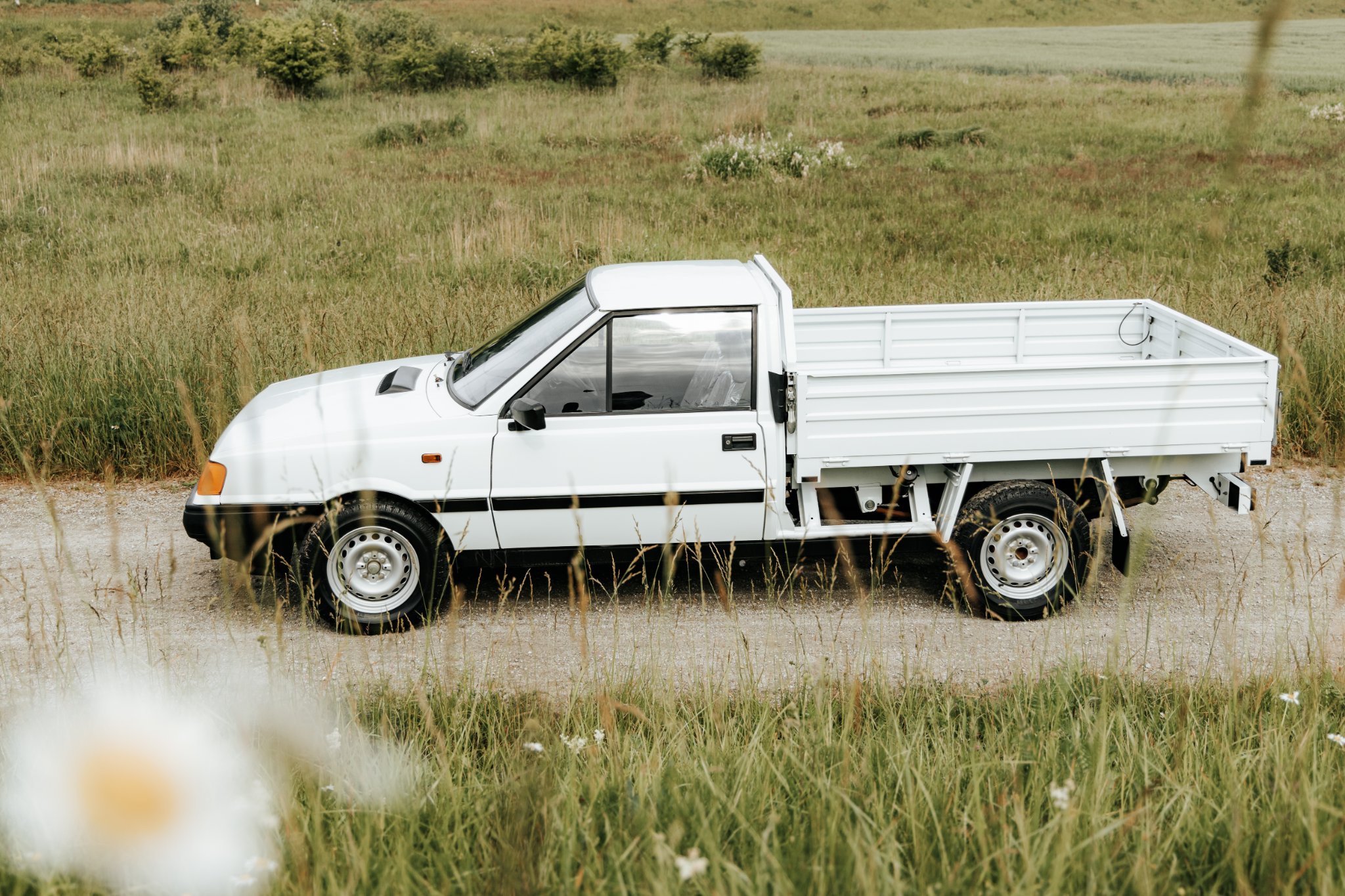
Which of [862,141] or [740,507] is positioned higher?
[862,141]

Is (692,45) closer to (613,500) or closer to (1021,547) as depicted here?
(1021,547)

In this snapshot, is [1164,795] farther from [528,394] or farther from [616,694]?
[528,394]

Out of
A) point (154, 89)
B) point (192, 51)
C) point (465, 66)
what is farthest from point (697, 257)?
point (192, 51)

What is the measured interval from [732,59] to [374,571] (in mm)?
31853

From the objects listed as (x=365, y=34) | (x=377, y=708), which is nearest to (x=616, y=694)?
(x=377, y=708)

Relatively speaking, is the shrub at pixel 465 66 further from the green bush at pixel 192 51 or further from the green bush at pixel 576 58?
the green bush at pixel 192 51

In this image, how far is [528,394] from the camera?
550 centimetres

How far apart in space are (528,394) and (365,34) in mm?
35788

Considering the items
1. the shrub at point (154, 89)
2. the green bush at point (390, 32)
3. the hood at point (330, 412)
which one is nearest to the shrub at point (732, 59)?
the green bush at point (390, 32)

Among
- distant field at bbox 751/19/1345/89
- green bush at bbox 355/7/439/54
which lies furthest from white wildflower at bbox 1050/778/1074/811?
distant field at bbox 751/19/1345/89

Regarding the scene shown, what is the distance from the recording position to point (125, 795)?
314cm

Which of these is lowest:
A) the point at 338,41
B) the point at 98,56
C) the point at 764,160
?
the point at 764,160

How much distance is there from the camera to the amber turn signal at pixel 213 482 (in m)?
5.45

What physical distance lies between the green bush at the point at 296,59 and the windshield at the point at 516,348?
24.8 meters
